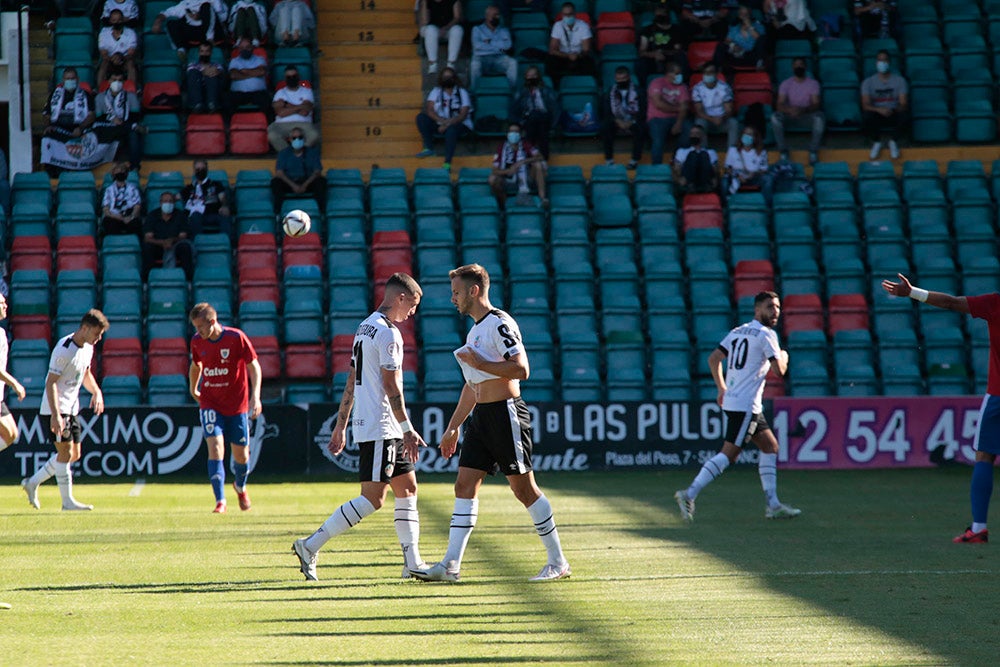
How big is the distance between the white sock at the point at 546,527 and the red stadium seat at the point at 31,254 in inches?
583

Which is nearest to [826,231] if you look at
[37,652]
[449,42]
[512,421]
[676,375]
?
[676,375]

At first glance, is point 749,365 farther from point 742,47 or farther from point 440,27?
point 440,27

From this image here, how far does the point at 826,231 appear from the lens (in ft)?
77.9

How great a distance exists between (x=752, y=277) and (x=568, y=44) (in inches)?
229

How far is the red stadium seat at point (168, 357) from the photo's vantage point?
21.5 m

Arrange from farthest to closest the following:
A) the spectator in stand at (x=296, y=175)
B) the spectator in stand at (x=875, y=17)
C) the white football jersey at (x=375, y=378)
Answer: the spectator in stand at (x=875, y=17), the spectator in stand at (x=296, y=175), the white football jersey at (x=375, y=378)

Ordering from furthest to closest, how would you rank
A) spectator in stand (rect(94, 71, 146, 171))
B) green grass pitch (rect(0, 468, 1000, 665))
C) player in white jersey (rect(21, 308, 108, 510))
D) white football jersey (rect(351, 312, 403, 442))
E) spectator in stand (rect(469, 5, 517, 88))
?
1. spectator in stand (rect(469, 5, 517, 88))
2. spectator in stand (rect(94, 71, 146, 171))
3. player in white jersey (rect(21, 308, 108, 510))
4. white football jersey (rect(351, 312, 403, 442))
5. green grass pitch (rect(0, 468, 1000, 665))

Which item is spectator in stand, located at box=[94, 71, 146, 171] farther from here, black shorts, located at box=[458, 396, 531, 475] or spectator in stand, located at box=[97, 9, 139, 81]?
black shorts, located at box=[458, 396, 531, 475]

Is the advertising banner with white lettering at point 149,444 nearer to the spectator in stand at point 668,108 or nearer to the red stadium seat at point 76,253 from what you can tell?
the red stadium seat at point 76,253

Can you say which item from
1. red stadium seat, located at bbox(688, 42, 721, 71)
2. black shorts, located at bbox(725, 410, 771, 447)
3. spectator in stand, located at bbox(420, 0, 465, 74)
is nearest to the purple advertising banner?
black shorts, located at bbox(725, 410, 771, 447)

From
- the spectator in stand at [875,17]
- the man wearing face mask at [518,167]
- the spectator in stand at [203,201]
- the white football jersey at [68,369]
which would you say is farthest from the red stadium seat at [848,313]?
the white football jersey at [68,369]

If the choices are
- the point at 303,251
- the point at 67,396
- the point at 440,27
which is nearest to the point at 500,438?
the point at 67,396

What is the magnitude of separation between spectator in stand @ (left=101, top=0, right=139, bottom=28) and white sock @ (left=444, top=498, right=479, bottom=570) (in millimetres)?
18069

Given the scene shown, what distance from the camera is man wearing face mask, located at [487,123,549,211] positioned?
2355 cm
